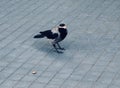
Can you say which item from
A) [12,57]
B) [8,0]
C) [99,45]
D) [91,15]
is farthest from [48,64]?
[8,0]

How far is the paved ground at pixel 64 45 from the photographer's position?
25.2 ft

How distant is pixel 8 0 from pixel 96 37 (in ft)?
16.6

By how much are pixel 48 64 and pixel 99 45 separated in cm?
164

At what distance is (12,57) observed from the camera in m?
8.80

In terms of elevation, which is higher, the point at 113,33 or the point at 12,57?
the point at 12,57

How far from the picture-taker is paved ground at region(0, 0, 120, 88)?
770cm

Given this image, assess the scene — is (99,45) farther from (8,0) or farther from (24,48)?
(8,0)

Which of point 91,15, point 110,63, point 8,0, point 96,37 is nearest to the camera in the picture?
point 110,63

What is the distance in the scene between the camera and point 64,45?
932 centimetres

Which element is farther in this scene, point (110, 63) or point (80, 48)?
point (80, 48)

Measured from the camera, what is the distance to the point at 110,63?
27.1 feet

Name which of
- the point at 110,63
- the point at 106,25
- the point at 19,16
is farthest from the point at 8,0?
the point at 110,63

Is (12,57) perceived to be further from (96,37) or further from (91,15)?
(91,15)

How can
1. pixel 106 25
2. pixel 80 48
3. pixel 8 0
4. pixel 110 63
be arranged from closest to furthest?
pixel 110 63, pixel 80 48, pixel 106 25, pixel 8 0
